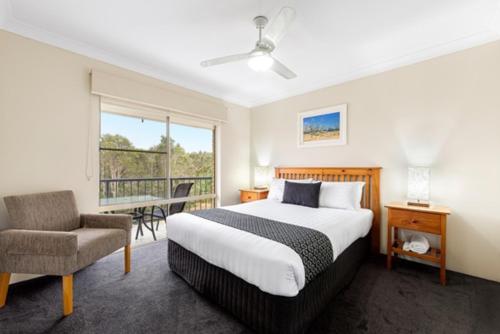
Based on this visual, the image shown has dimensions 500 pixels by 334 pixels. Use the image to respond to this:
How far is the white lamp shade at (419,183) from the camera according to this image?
2.49m

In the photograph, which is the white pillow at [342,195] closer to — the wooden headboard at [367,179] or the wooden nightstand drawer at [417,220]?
the wooden headboard at [367,179]

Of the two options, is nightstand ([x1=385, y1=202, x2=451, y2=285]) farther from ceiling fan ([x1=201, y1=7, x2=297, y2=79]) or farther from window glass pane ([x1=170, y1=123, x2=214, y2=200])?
window glass pane ([x1=170, y1=123, x2=214, y2=200])

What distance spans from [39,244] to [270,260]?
1881mm

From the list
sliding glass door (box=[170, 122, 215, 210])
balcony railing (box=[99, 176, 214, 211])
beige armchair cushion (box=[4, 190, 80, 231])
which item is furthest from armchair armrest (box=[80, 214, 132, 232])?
sliding glass door (box=[170, 122, 215, 210])

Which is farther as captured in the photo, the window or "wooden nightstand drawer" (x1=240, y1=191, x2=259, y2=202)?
"wooden nightstand drawer" (x1=240, y1=191, x2=259, y2=202)

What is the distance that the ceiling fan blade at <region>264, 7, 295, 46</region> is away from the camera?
1.73 m

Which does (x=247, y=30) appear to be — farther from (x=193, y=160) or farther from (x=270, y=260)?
(x=193, y=160)

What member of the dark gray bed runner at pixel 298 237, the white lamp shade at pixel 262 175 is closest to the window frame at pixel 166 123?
the white lamp shade at pixel 262 175

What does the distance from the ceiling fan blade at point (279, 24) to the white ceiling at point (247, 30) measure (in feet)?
0.73

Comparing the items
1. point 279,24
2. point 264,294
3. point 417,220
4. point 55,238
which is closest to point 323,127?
point 417,220

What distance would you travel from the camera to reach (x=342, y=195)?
2.87m

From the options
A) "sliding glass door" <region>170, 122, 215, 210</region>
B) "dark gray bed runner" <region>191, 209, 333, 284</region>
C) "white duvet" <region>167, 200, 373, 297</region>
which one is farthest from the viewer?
"sliding glass door" <region>170, 122, 215, 210</region>

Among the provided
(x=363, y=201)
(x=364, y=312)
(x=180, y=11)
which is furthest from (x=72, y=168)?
(x=363, y=201)

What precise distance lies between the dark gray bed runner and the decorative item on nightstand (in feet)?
4.79
